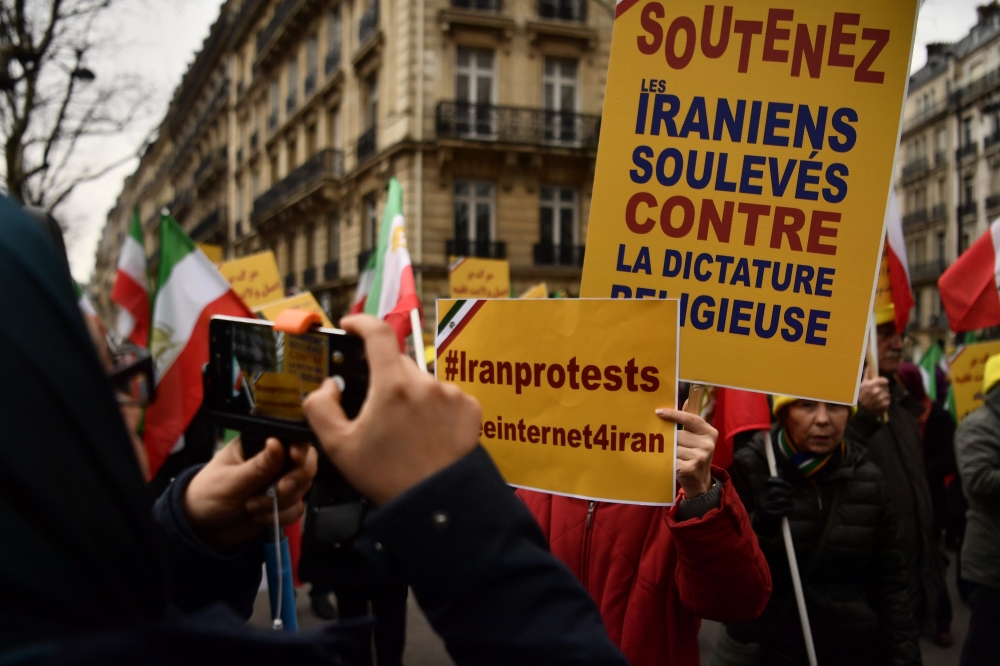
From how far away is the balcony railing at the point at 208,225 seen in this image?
3616cm

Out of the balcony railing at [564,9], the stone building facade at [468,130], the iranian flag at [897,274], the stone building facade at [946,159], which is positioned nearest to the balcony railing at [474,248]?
the stone building facade at [468,130]

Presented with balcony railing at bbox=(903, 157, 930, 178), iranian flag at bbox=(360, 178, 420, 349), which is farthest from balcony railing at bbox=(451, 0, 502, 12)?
balcony railing at bbox=(903, 157, 930, 178)

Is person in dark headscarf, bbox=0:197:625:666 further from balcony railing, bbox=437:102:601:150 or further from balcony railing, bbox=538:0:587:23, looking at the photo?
balcony railing, bbox=538:0:587:23

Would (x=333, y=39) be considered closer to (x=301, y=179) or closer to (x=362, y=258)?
(x=301, y=179)

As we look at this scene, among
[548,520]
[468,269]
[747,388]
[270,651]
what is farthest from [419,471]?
[468,269]

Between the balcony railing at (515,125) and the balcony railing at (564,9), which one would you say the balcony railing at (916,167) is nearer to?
the balcony railing at (564,9)

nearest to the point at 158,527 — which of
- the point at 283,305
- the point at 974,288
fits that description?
the point at 283,305

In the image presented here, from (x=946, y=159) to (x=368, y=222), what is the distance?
37261 millimetres

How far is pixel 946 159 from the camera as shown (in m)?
42.6

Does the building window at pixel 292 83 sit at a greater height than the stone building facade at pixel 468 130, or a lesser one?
greater

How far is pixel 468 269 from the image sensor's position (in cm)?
781

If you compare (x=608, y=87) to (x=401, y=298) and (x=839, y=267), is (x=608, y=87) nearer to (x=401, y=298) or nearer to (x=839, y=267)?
(x=839, y=267)

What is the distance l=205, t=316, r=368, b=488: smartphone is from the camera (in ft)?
2.88

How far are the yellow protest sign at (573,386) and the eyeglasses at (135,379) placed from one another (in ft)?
3.17
